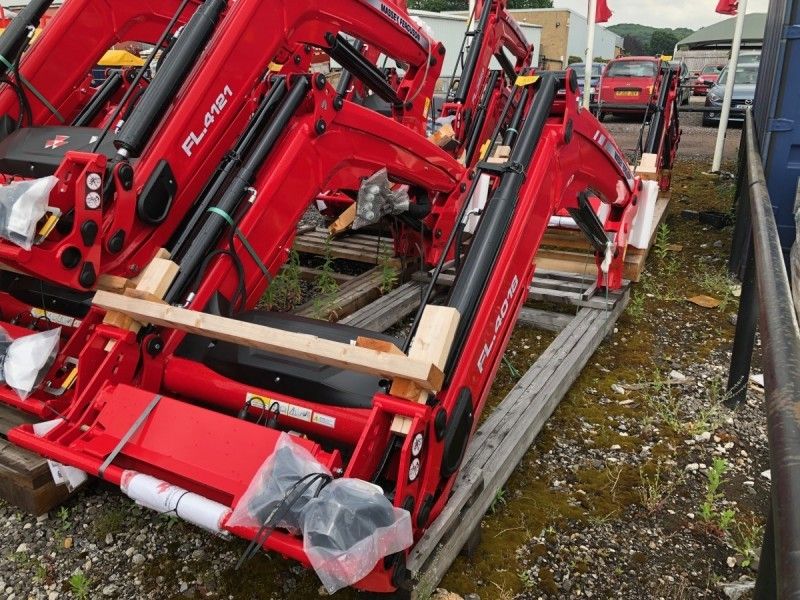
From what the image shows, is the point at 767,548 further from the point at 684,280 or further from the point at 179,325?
the point at 684,280

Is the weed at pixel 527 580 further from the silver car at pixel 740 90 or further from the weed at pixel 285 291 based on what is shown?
the silver car at pixel 740 90

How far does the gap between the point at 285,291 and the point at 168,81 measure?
2.58 metres

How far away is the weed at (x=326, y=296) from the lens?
4.77 meters

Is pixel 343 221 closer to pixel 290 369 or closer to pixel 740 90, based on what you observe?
pixel 290 369

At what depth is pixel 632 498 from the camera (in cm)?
303

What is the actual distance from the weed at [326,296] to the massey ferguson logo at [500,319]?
227 centimetres

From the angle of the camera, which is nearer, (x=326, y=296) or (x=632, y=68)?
(x=326, y=296)

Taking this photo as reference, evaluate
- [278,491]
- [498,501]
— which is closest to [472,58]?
[498,501]

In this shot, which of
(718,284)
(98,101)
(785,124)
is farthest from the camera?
(718,284)

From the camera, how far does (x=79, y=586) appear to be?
2.51 m

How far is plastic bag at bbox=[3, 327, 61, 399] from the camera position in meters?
2.77

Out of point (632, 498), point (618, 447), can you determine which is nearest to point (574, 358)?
point (618, 447)

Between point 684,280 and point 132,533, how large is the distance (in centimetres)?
507

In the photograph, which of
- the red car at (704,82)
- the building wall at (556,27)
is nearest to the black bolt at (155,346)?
the red car at (704,82)
